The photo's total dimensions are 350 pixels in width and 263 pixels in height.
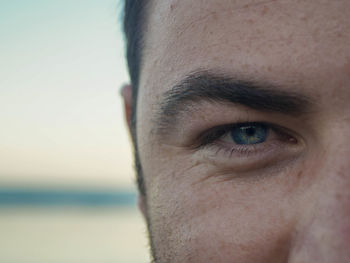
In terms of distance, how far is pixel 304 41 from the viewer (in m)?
1.40

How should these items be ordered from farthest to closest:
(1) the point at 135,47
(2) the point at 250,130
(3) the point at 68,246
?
(3) the point at 68,246 → (1) the point at 135,47 → (2) the point at 250,130

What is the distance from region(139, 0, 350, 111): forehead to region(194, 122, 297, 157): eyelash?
212mm

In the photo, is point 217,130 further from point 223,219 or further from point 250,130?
point 223,219

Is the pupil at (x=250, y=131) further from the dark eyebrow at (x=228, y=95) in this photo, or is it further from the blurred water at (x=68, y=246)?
the blurred water at (x=68, y=246)

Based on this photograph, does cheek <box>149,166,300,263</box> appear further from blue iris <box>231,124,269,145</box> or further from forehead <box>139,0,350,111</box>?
forehead <box>139,0,350,111</box>

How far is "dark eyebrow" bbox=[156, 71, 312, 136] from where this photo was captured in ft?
4.74

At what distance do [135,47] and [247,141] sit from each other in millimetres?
800

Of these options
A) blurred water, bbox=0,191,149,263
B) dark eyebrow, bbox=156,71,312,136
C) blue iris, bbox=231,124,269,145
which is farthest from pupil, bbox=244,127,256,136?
blurred water, bbox=0,191,149,263

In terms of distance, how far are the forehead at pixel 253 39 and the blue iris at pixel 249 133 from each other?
0.21 meters

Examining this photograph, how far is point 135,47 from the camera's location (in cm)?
219

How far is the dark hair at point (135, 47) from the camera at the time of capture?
6.94ft

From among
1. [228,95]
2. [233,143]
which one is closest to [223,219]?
[233,143]

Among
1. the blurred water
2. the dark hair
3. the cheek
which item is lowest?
the cheek

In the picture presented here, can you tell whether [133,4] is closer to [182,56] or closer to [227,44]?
[182,56]
